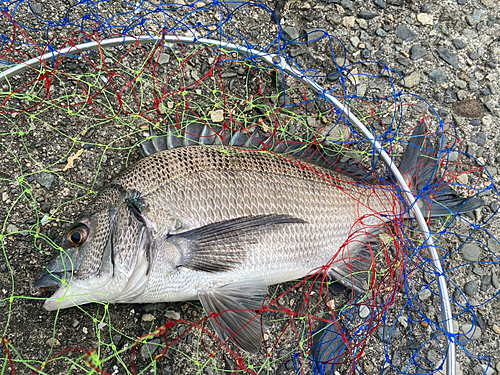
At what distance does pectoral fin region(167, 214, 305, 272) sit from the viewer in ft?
6.91

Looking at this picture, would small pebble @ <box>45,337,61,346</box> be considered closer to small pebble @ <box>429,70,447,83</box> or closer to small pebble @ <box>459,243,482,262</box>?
small pebble @ <box>459,243,482,262</box>

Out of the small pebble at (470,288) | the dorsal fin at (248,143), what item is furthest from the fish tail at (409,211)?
the small pebble at (470,288)

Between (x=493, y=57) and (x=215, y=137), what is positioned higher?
Result: (x=493, y=57)

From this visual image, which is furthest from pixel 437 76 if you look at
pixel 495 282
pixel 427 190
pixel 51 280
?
pixel 51 280

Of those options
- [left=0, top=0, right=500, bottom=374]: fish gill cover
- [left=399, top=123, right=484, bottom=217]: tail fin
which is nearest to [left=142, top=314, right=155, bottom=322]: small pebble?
[left=0, top=0, right=500, bottom=374]: fish gill cover

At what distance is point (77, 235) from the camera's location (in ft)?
6.64

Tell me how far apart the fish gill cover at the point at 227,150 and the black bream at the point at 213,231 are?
134 mm

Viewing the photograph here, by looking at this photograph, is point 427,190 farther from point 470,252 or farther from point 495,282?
point 495,282

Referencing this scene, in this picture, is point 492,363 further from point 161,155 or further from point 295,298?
point 161,155

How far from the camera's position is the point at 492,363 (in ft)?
8.45

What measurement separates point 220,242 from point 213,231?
8cm

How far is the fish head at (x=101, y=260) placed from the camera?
1.97m

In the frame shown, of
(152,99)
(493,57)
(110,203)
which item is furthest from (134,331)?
(493,57)

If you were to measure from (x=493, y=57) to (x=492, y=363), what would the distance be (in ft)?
7.74
